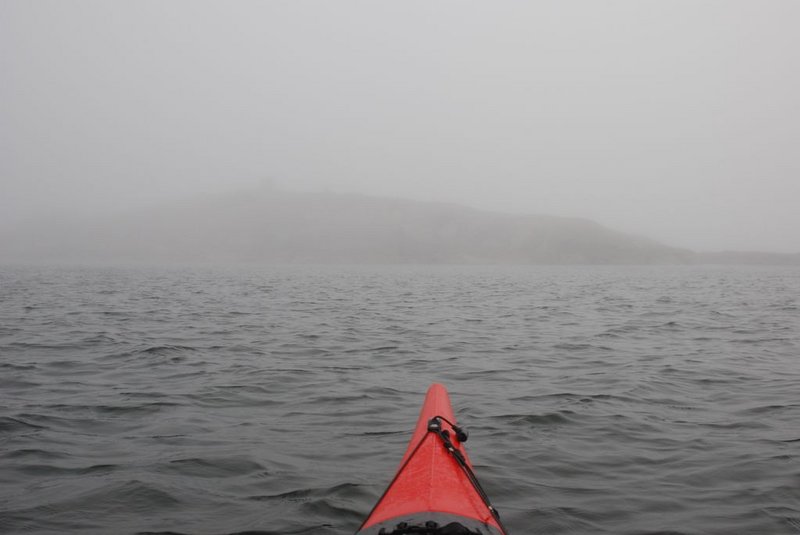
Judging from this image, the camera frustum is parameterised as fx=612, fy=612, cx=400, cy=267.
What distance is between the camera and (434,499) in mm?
4273

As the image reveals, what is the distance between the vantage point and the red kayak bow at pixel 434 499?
405cm

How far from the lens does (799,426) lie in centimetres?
882

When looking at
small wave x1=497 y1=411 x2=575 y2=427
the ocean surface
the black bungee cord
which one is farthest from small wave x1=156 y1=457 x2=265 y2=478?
small wave x1=497 y1=411 x2=575 y2=427

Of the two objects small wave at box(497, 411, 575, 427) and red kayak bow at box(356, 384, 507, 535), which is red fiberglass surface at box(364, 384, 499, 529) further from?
small wave at box(497, 411, 575, 427)

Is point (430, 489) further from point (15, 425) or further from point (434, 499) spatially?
point (15, 425)

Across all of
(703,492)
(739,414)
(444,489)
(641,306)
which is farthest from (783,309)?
(444,489)

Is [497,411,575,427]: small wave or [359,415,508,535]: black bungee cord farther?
[497,411,575,427]: small wave

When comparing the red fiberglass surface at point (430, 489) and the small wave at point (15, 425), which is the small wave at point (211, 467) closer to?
the small wave at point (15, 425)

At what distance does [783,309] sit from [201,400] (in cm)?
2889

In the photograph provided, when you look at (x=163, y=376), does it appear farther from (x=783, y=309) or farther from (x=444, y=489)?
(x=783, y=309)

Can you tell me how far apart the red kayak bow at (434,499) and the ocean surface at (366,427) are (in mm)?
1263

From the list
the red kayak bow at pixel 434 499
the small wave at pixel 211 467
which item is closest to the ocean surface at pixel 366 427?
the small wave at pixel 211 467

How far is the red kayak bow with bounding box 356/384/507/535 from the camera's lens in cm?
405

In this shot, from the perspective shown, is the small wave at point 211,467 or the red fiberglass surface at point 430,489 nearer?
the red fiberglass surface at point 430,489
